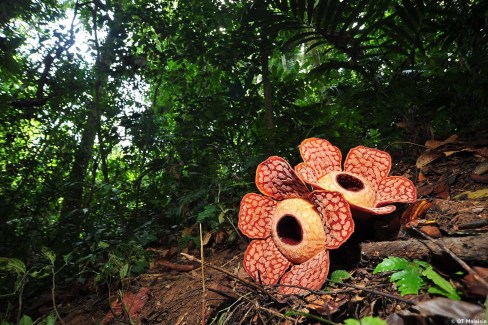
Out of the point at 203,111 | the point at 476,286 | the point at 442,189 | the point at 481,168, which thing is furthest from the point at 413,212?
the point at 203,111

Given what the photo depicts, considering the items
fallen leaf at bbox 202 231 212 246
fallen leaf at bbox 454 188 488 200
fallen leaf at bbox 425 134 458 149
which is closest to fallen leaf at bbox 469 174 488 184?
fallen leaf at bbox 454 188 488 200

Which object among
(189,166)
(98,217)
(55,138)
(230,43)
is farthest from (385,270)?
(55,138)

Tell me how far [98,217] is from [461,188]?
381cm

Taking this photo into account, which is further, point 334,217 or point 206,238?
point 206,238

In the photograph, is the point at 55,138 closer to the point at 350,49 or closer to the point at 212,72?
the point at 212,72

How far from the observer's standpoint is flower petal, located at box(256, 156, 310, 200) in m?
1.51

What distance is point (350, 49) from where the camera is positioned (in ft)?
8.64

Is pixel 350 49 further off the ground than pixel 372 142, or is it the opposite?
pixel 350 49

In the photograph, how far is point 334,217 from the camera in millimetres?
1280

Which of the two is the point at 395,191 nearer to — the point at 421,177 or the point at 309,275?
the point at 309,275

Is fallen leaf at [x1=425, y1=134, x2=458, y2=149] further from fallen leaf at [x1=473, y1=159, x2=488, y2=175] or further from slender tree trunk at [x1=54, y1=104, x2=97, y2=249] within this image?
slender tree trunk at [x1=54, y1=104, x2=97, y2=249]

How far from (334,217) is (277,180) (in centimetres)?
37

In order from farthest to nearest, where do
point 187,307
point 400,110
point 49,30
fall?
point 49,30
point 400,110
point 187,307

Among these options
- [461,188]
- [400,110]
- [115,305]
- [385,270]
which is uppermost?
[400,110]
